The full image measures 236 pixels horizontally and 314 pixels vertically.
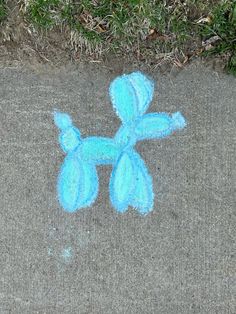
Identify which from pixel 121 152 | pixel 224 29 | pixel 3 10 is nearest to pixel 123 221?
pixel 121 152

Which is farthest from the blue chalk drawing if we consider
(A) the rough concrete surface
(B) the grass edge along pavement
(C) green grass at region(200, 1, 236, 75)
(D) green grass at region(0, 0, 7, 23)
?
(D) green grass at region(0, 0, 7, 23)

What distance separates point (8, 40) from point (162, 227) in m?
1.21

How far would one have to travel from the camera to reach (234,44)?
2.59m

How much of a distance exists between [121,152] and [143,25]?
64 cm

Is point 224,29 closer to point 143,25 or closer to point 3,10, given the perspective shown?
point 143,25

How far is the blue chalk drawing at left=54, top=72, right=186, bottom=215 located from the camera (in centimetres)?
256

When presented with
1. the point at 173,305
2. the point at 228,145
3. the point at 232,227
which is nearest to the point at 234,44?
the point at 228,145

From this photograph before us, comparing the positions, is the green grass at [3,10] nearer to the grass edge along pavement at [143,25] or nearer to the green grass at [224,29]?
the grass edge along pavement at [143,25]

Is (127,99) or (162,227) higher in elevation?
(127,99)

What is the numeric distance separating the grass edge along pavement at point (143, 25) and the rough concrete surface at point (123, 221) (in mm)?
160

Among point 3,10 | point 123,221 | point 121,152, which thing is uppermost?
point 3,10

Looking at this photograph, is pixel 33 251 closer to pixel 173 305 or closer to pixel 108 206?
pixel 108 206

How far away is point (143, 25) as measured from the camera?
2.59 m

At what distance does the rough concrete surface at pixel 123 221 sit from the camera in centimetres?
252
